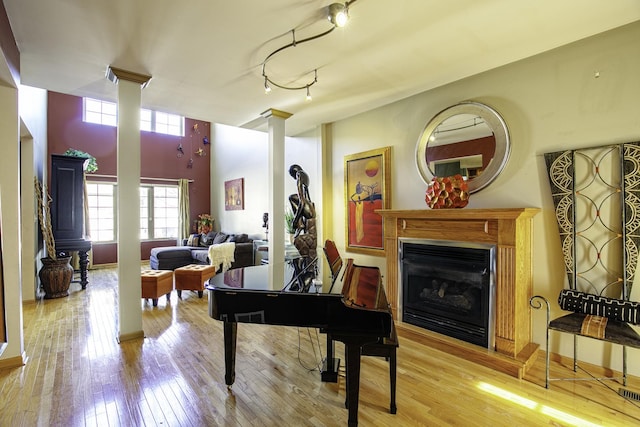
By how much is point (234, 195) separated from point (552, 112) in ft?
21.7

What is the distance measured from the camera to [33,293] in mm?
4387

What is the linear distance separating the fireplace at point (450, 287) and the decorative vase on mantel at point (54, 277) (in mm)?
4909

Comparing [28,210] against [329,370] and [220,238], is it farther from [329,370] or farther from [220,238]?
[329,370]

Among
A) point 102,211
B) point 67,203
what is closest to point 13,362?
point 67,203

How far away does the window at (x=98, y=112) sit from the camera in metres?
7.10

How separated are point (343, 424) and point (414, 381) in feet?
2.47

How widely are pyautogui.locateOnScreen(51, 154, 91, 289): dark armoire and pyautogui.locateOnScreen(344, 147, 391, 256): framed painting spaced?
171 inches

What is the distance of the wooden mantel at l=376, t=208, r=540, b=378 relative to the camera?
8.19ft

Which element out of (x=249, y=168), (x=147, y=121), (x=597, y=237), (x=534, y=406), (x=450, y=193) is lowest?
(x=534, y=406)

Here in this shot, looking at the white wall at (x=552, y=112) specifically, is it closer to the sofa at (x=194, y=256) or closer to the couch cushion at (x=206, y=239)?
the sofa at (x=194, y=256)

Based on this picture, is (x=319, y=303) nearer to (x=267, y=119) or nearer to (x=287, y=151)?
(x=267, y=119)

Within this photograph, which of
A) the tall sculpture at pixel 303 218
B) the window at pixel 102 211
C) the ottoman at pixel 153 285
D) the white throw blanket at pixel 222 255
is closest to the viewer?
the tall sculpture at pixel 303 218

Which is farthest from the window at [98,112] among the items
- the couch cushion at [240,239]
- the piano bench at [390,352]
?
the piano bench at [390,352]

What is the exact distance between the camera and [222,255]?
19.5 feet
